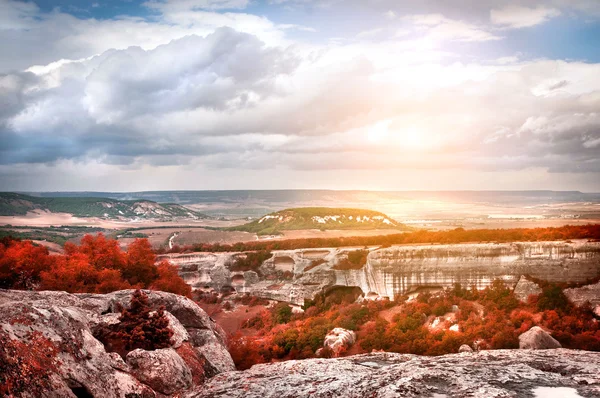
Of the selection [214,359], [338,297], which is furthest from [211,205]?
[214,359]

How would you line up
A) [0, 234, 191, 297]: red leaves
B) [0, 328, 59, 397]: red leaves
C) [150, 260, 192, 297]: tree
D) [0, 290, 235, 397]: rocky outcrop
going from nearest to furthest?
[0, 328, 59, 397]: red leaves → [0, 290, 235, 397]: rocky outcrop → [0, 234, 191, 297]: red leaves → [150, 260, 192, 297]: tree

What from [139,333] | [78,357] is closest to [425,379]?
[78,357]

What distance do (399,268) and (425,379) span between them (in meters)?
27.3

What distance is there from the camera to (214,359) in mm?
14414

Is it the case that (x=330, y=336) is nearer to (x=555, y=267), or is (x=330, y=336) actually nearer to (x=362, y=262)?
(x=362, y=262)

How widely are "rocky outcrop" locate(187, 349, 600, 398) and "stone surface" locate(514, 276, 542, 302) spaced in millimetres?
18577

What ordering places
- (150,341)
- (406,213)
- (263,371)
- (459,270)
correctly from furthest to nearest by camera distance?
(406,213), (459,270), (263,371), (150,341)

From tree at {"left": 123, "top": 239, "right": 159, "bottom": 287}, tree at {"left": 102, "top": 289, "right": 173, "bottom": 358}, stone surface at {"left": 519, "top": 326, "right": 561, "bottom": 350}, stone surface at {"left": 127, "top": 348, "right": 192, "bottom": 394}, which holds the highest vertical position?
tree at {"left": 102, "top": 289, "right": 173, "bottom": 358}

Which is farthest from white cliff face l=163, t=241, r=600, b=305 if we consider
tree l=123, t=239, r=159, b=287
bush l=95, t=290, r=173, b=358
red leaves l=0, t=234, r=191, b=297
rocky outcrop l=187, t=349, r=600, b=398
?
bush l=95, t=290, r=173, b=358

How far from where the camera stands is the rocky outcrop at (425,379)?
29.4 feet

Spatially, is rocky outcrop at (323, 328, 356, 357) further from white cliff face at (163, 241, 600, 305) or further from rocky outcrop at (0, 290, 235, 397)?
rocky outcrop at (0, 290, 235, 397)

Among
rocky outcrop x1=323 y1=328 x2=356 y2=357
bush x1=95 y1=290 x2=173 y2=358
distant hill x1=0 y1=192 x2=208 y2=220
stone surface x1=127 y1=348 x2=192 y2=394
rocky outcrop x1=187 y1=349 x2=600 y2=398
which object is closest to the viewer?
rocky outcrop x1=187 y1=349 x2=600 y2=398

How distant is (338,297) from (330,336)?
12.4 metres

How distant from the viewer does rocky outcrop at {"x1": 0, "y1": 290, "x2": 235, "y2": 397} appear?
7.59m
